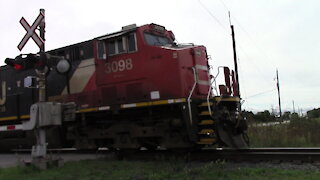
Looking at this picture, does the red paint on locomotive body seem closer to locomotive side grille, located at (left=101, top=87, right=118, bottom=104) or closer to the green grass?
locomotive side grille, located at (left=101, top=87, right=118, bottom=104)

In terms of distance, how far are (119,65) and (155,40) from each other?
4.21ft

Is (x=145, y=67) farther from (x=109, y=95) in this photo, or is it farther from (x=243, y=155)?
(x=243, y=155)

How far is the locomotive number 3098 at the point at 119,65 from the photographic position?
1039cm

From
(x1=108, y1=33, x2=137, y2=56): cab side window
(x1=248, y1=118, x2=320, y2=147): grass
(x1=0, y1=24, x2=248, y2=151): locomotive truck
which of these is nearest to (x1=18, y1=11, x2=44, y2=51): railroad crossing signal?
(x1=0, y1=24, x2=248, y2=151): locomotive truck

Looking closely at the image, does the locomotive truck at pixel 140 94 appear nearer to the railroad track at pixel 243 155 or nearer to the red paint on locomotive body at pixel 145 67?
the red paint on locomotive body at pixel 145 67

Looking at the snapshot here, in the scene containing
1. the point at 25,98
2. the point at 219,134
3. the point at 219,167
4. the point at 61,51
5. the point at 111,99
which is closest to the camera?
the point at 219,167

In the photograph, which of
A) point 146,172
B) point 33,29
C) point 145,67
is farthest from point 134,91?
point 146,172

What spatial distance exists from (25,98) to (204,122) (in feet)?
23.8

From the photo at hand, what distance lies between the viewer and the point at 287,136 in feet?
42.9

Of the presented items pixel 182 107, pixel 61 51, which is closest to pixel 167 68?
pixel 182 107

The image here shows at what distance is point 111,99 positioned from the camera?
10.8m

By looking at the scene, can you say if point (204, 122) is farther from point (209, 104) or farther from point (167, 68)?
point (167, 68)

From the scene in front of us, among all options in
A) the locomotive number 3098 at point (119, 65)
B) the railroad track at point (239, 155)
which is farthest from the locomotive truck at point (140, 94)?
the railroad track at point (239, 155)

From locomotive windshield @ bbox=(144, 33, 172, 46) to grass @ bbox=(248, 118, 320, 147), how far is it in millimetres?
4952
